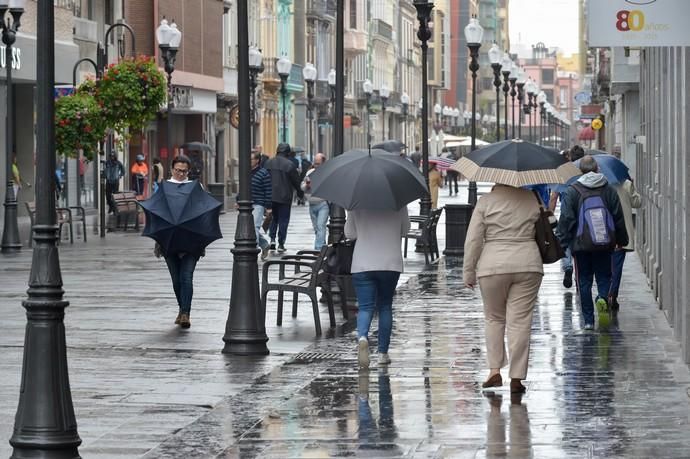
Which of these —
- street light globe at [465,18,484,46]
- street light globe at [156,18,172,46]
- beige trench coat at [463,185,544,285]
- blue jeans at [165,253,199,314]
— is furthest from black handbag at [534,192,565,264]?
street light globe at [156,18,172,46]

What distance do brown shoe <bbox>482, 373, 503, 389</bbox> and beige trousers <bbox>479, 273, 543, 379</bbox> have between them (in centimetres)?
8

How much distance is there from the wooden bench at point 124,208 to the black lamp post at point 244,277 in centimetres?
2297

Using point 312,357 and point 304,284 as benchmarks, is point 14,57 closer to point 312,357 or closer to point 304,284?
point 304,284

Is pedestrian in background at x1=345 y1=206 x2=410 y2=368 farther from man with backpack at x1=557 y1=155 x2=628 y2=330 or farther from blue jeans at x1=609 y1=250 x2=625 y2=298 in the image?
blue jeans at x1=609 y1=250 x2=625 y2=298

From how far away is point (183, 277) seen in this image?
16.6 m

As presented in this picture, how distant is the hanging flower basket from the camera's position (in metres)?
35.6

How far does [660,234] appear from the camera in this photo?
19.0m

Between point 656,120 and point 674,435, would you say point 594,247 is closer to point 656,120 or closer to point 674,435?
point 656,120

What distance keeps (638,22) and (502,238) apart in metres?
1.87

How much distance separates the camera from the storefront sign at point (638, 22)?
11188 millimetres

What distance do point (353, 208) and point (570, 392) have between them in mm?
2576

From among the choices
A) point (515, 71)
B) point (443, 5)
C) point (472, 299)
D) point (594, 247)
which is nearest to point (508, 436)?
point (594, 247)

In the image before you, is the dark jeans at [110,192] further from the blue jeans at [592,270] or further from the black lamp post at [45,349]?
the black lamp post at [45,349]

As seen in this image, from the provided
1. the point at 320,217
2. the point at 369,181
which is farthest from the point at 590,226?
the point at 320,217
